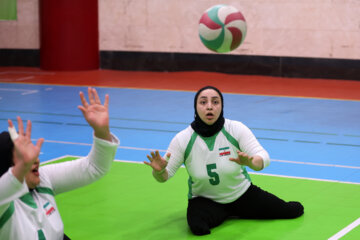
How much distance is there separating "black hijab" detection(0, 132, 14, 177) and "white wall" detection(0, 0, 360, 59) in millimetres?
15149

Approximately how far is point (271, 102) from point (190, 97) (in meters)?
1.86

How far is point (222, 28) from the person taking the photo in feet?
40.0

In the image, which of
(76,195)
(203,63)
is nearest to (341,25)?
(203,63)

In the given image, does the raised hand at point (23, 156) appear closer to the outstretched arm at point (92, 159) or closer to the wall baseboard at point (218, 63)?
the outstretched arm at point (92, 159)

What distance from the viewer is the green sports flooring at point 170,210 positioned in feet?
20.5

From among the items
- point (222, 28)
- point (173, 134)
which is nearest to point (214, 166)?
point (173, 134)

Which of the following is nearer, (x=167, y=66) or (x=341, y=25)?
(x=341, y=25)

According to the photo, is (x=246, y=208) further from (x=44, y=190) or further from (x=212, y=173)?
(x=44, y=190)

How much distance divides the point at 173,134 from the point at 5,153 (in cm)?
706

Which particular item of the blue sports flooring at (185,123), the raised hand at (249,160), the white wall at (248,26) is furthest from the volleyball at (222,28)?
the raised hand at (249,160)

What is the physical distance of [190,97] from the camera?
15.2 m

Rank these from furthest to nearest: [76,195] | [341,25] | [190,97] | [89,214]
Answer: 1. [341,25]
2. [190,97]
3. [76,195]
4. [89,214]

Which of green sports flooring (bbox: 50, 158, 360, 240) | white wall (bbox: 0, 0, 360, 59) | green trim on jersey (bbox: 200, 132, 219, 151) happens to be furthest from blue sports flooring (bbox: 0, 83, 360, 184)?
white wall (bbox: 0, 0, 360, 59)

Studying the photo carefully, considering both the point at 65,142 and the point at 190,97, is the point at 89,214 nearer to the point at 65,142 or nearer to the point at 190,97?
the point at 65,142
